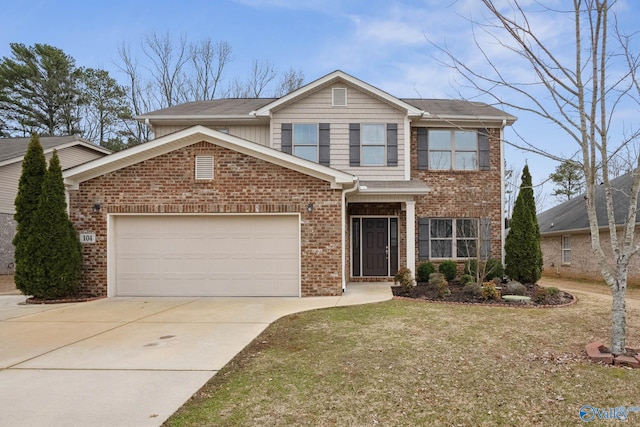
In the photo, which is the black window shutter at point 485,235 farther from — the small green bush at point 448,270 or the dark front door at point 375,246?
the dark front door at point 375,246

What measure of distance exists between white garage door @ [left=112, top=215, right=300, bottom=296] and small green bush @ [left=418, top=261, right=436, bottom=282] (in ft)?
15.1

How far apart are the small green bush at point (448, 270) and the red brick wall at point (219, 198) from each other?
4198 mm

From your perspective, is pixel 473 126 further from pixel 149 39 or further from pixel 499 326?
pixel 149 39

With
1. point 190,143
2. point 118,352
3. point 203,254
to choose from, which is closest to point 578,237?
point 203,254

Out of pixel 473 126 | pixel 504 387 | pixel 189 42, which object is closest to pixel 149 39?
pixel 189 42

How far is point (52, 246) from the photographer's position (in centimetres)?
938

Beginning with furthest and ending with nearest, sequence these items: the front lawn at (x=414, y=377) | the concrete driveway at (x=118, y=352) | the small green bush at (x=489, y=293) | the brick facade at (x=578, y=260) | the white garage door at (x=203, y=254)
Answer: the brick facade at (x=578, y=260), the white garage door at (x=203, y=254), the small green bush at (x=489, y=293), the concrete driveway at (x=118, y=352), the front lawn at (x=414, y=377)

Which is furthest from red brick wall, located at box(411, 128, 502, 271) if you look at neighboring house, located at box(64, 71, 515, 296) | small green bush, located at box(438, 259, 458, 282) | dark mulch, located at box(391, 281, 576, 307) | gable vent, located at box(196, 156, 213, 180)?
gable vent, located at box(196, 156, 213, 180)

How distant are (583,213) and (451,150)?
28.6 ft

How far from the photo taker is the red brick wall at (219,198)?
33.0ft

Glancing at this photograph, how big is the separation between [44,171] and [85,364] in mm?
6674

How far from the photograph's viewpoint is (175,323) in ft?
23.4

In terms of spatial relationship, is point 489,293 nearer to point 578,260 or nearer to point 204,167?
point 204,167

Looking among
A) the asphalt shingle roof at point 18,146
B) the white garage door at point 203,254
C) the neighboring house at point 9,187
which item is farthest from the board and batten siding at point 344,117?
the asphalt shingle roof at point 18,146
